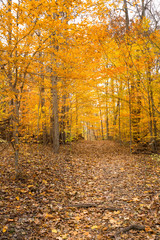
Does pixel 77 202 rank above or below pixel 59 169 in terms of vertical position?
below

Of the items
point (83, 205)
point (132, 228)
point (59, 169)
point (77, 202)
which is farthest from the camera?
point (59, 169)

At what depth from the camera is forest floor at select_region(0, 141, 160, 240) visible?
401cm

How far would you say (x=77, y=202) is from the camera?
5629 mm

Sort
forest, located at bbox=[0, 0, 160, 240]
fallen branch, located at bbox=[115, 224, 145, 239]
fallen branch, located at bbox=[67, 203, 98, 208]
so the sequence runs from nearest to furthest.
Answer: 1. fallen branch, located at bbox=[115, 224, 145, 239]
2. forest, located at bbox=[0, 0, 160, 240]
3. fallen branch, located at bbox=[67, 203, 98, 208]

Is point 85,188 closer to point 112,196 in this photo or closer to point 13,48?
point 112,196

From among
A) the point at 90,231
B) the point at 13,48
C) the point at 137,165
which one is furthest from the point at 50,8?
the point at 137,165

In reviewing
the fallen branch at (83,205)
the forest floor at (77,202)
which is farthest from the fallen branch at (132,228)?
the fallen branch at (83,205)

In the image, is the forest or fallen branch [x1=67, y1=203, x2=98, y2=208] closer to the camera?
the forest

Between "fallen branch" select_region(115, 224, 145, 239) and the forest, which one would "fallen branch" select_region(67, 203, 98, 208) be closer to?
the forest

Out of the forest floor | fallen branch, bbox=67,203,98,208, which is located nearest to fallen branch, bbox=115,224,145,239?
the forest floor

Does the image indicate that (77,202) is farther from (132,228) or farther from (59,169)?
(59,169)

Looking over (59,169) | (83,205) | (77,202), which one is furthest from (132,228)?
(59,169)

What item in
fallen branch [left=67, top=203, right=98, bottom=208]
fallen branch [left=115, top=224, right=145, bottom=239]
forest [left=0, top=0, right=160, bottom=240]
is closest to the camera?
fallen branch [left=115, top=224, right=145, bottom=239]

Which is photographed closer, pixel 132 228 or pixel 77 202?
pixel 132 228
